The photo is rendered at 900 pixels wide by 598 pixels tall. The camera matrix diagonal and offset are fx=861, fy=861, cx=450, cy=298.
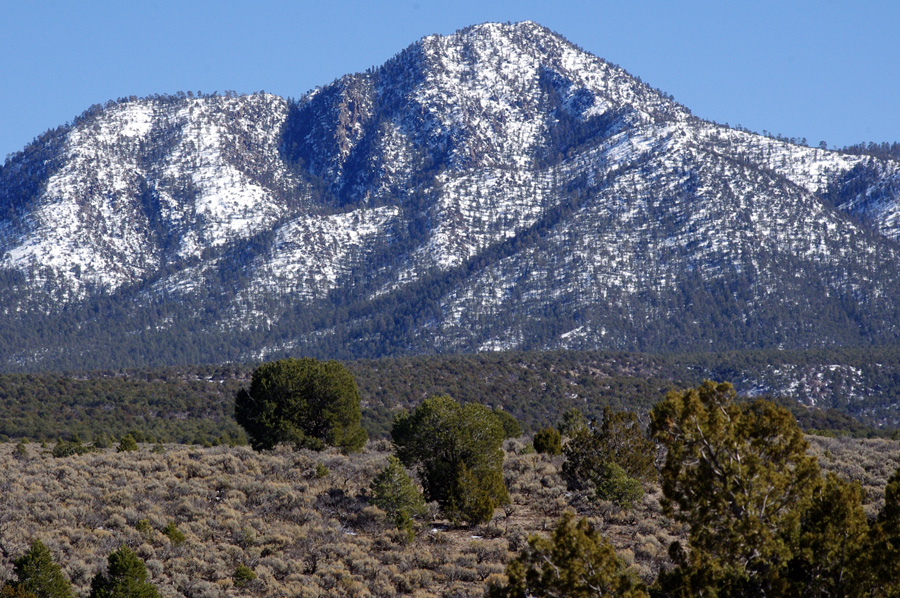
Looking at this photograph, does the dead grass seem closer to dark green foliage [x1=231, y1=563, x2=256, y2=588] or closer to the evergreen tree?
dark green foliage [x1=231, y1=563, x2=256, y2=588]

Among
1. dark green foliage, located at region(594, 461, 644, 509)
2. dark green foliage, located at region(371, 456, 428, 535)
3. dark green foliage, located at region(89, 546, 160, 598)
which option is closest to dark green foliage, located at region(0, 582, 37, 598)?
dark green foliage, located at region(89, 546, 160, 598)

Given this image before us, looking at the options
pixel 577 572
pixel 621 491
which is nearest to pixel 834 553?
pixel 577 572

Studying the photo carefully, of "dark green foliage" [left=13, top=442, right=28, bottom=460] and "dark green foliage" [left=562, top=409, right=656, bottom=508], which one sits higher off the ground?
"dark green foliage" [left=562, top=409, right=656, bottom=508]

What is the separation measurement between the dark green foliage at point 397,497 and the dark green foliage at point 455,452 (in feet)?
3.41

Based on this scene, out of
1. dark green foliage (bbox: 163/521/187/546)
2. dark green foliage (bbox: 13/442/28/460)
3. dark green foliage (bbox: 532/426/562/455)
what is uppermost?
dark green foliage (bbox: 532/426/562/455)

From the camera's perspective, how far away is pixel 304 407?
1583 inches

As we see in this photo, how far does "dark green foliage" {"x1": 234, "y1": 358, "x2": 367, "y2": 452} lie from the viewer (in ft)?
131

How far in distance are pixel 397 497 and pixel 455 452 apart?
325 centimetres

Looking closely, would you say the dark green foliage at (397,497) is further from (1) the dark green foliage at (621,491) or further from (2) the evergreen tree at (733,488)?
(2) the evergreen tree at (733,488)

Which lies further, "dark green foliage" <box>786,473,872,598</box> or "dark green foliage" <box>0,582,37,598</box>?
"dark green foliage" <box>0,582,37,598</box>

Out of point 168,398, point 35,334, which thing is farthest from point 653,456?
point 35,334

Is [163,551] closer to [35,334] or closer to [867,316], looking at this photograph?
[867,316]

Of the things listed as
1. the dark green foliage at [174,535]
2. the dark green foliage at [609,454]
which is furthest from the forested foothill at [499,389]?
the dark green foliage at [609,454]

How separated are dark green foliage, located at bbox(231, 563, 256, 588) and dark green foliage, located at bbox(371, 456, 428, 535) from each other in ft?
18.3
